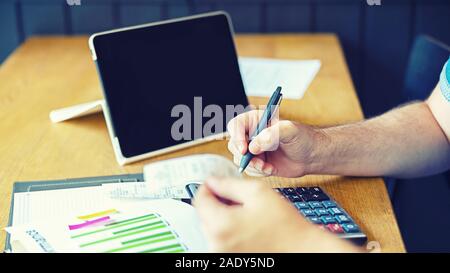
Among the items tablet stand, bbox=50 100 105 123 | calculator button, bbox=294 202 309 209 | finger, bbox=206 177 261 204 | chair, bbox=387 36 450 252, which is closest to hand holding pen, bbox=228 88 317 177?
calculator button, bbox=294 202 309 209

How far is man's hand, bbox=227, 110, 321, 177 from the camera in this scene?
1.06 m

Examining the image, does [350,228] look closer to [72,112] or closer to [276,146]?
[276,146]

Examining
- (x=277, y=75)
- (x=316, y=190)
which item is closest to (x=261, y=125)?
(x=316, y=190)

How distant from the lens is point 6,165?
48.1 inches

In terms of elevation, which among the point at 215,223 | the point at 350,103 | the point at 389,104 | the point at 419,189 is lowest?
the point at 419,189

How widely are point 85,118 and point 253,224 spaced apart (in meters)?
0.74

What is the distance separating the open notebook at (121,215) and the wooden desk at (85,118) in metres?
0.06

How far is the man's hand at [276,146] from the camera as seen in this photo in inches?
41.8

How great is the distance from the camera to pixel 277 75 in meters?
1.67

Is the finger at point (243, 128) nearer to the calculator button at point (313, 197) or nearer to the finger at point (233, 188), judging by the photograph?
the calculator button at point (313, 197)

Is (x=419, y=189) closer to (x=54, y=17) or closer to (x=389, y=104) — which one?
(x=389, y=104)

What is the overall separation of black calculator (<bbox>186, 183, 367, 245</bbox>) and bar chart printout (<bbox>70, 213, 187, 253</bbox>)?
4.3 inches
